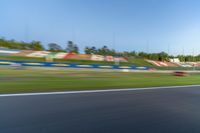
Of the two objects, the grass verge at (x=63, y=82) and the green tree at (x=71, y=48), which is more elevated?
the green tree at (x=71, y=48)

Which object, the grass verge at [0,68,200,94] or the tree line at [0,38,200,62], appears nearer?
the grass verge at [0,68,200,94]

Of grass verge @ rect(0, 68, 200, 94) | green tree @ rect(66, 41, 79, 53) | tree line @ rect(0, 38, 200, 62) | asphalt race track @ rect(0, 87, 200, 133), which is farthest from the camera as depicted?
green tree @ rect(66, 41, 79, 53)

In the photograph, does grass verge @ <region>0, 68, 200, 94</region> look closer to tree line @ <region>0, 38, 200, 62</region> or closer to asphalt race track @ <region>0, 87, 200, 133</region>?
asphalt race track @ <region>0, 87, 200, 133</region>

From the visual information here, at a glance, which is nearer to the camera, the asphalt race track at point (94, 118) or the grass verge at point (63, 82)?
the asphalt race track at point (94, 118)

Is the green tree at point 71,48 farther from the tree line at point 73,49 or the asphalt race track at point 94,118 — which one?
the asphalt race track at point 94,118

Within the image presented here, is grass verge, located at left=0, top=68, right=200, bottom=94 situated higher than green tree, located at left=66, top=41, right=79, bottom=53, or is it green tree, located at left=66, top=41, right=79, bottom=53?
green tree, located at left=66, top=41, right=79, bottom=53

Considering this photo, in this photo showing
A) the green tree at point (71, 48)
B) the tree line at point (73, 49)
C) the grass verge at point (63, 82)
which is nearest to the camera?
the grass verge at point (63, 82)

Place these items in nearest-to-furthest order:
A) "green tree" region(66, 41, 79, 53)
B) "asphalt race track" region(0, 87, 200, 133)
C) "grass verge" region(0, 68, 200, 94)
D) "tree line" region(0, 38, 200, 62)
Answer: "asphalt race track" region(0, 87, 200, 133), "grass verge" region(0, 68, 200, 94), "tree line" region(0, 38, 200, 62), "green tree" region(66, 41, 79, 53)

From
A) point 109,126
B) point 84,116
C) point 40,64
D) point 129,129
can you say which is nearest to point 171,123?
point 129,129

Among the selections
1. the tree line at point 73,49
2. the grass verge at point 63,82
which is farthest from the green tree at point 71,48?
the grass verge at point 63,82

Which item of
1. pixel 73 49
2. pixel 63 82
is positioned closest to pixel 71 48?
pixel 73 49

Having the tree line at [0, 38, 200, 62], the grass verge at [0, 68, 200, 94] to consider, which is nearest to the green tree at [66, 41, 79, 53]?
the tree line at [0, 38, 200, 62]

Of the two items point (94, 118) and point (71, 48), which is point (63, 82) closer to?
point (94, 118)

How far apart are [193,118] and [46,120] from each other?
3593mm
